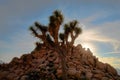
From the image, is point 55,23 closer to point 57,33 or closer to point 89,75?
point 57,33

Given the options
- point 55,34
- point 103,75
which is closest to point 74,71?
point 103,75

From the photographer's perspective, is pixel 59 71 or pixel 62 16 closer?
pixel 62 16

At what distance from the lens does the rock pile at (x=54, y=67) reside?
3158 centimetres

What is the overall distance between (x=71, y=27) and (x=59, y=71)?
777cm

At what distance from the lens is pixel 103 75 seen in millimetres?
32312

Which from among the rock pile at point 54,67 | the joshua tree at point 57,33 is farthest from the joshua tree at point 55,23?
the rock pile at point 54,67

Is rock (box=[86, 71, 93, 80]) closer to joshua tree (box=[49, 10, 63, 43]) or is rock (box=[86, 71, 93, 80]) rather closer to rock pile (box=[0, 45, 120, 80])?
rock pile (box=[0, 45, 120, 80])

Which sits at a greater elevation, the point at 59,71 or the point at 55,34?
the point at 55,34

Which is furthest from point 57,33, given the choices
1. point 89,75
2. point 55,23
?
point 89,75

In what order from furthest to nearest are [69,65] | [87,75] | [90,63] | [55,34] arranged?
[90,63]
[69,65]
[87,75]
[55,34]

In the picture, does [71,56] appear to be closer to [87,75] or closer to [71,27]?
[87,75]

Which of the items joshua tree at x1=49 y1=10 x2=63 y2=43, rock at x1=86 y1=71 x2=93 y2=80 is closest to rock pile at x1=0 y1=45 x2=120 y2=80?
rock at x1=86 y1=71 x2=93 y2=80

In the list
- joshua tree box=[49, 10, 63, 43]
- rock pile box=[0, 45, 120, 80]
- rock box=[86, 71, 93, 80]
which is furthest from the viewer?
rock pile box=[0, 45, 120, 80]

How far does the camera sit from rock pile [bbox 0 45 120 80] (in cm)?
3158
